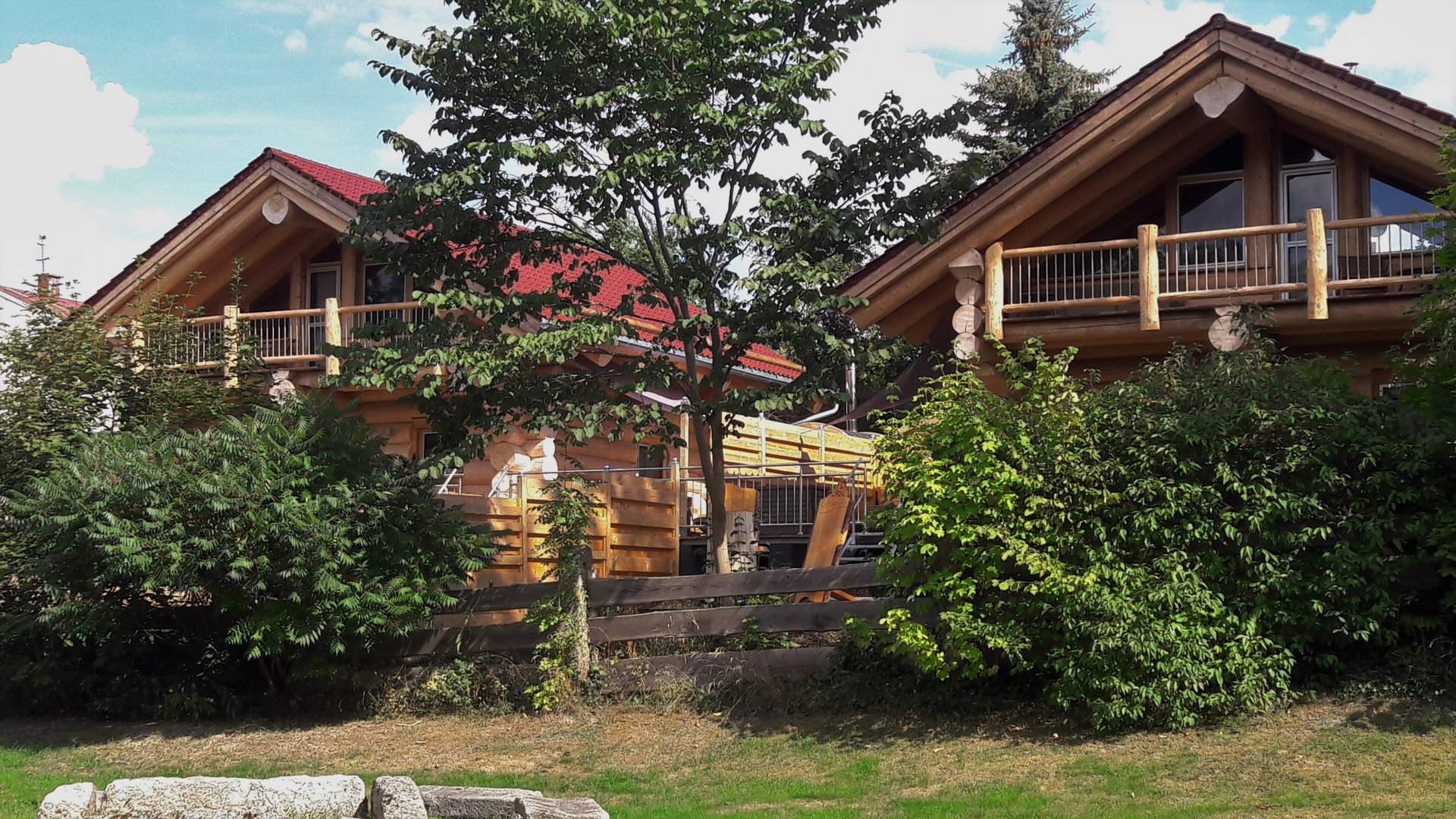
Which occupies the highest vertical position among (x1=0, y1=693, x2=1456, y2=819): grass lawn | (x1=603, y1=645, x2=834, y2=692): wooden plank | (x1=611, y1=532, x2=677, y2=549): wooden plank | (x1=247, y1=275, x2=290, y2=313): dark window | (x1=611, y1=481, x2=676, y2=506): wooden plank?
(x1=247, y1=275, x2=290, y2=313): dark window

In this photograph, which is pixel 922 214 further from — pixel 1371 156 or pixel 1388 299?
pixel 1371 156

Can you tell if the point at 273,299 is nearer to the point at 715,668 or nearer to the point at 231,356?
the point at 231,356

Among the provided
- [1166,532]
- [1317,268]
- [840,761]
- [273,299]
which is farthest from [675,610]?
[273,299]

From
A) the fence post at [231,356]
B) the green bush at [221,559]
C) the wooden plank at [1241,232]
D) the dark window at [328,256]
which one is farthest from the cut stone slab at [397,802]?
the dark window at [328,256]

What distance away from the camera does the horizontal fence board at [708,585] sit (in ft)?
41.0

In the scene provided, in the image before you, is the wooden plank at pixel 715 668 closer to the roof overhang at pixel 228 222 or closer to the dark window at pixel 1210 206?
the dark window at pixel 1210 206

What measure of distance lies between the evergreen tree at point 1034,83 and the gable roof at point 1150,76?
49.0 feet

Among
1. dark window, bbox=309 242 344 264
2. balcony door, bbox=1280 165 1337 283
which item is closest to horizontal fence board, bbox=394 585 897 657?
balcony door, bbox=1280 165 1337 283

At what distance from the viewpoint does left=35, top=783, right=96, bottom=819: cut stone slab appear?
26.6ft

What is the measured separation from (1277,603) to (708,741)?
471 centimetres

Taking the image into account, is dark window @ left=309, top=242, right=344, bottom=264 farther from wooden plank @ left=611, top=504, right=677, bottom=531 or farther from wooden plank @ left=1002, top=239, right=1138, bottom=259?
wooden plank @ left=1002, top=239, right=1138, bottom=259

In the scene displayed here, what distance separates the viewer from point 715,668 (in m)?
12.5

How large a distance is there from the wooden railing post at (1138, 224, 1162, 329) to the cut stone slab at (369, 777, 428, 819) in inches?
407

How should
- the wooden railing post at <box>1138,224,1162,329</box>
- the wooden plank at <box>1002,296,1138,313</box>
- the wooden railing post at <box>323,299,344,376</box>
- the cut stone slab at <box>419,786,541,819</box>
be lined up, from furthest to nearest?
1. the wooden railing post at <box>323,299,344,376</box>
2. the wooden plank at <box>1002,296,1138,313</box>
3. the wooden railing post at <box>1138,224,1162,329</box>
4. the cut stone slab at <box>419,786,541,819</box>
